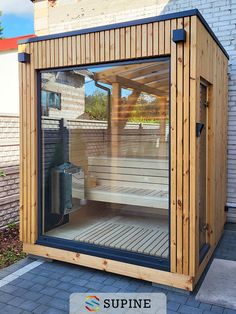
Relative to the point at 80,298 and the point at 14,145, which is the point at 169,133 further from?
the point at 14,145

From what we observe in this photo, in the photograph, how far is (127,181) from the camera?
420 centimetres

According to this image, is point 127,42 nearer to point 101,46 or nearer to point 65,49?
point 101,46

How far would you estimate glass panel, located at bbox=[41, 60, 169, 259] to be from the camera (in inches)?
140

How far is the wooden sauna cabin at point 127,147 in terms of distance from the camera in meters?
2.99

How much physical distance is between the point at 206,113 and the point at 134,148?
41.3 inches

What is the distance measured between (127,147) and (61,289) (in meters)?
1.98

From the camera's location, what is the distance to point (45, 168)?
3805 millimetres

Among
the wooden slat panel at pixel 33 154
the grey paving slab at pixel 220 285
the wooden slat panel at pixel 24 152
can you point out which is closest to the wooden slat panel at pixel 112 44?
the wooden slat panel at pixel 33 154

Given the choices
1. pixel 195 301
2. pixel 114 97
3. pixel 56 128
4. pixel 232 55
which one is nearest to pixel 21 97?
pixel 56 128

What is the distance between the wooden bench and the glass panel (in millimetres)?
10

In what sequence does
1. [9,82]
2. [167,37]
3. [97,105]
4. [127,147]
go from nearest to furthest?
[167,37], [97,105], [127,147], [9,82]

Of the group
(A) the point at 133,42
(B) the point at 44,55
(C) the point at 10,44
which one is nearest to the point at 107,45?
(A) the point at 133,42

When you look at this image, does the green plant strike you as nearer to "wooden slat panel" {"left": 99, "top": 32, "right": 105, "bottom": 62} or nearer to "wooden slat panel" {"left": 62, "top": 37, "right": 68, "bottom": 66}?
"wooden slat panel" {"left": 62, "top": 37, "right": 68, "bottom": 66}

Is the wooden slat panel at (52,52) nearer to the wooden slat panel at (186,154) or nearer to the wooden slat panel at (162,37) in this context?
the wooden slat panel at (162,37)
